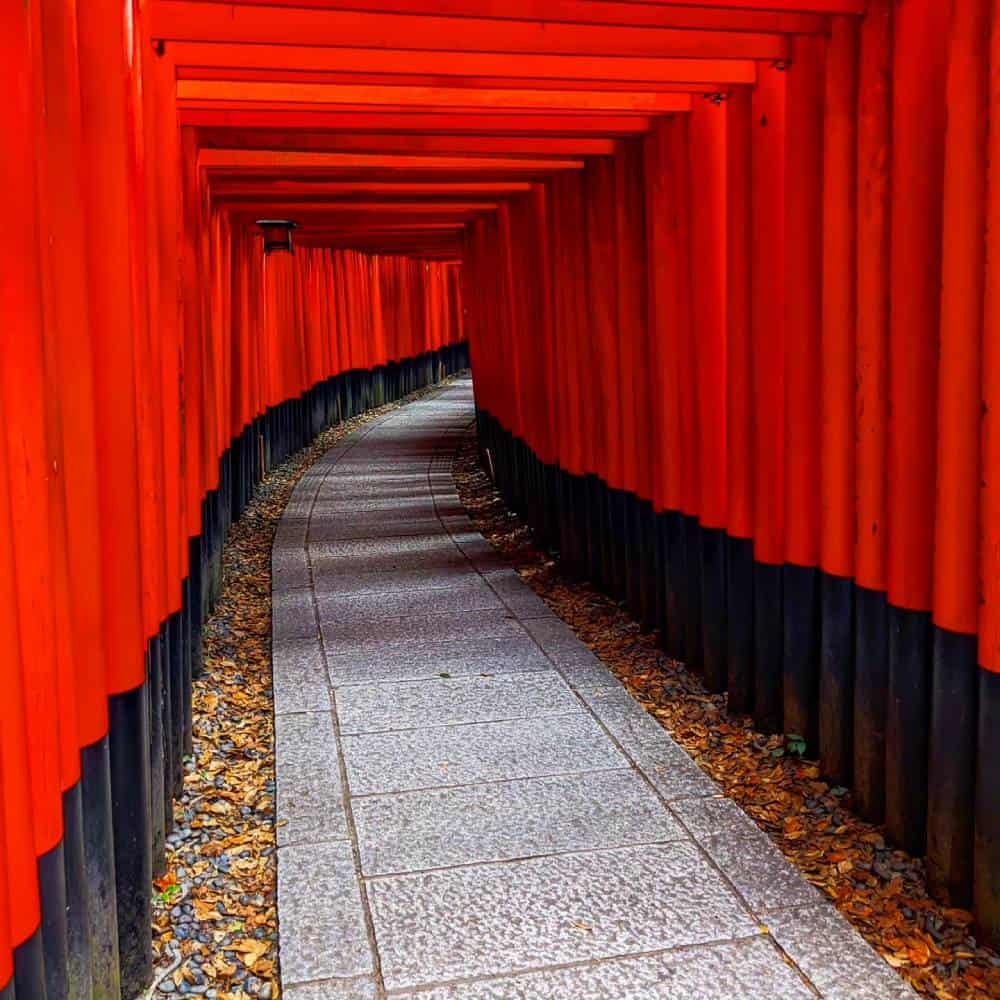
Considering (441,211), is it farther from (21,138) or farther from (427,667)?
(21,138)

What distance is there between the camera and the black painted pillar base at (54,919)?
2588 mm

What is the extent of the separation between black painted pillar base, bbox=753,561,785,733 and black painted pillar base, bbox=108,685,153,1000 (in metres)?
3.06

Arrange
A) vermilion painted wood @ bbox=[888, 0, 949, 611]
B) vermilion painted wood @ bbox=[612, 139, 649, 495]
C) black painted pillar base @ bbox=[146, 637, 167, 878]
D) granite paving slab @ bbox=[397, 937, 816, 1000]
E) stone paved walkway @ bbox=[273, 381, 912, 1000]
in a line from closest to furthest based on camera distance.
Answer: granite paving slab @ bbox=[397, 937, 816, 1000], stone paved walkway @ bbox=[273, 381, 912, 1000], vermilion painted wood @ bbox=[888, 0, 949, 611], black painted pillar base @ bbox=[146, 637, 167, 878], vermilion painted wood @ bbox=[612, 139, 649, 495]

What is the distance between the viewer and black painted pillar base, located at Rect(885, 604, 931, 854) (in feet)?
13.7

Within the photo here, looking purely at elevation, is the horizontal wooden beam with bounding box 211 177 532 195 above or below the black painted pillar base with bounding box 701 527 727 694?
above

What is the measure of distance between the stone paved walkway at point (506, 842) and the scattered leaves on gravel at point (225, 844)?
103 millimetres

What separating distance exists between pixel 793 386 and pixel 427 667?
2.73 metres

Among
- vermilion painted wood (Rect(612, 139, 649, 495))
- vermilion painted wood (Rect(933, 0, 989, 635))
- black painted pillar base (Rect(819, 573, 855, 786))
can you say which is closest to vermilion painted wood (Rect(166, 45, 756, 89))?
vermilion painted wood (Rect(933, 0, 989, 635))

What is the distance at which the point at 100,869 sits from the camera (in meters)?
3.15

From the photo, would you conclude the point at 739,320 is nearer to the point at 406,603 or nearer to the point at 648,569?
the point at 648,569

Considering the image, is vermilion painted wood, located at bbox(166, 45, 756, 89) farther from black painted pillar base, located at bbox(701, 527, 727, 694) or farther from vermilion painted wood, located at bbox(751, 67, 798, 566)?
black painted pillar base, located at bbox(701, 527, 727, 694)

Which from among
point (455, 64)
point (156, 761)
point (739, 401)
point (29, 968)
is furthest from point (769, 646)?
point (29, 968)

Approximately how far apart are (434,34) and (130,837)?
127 inches

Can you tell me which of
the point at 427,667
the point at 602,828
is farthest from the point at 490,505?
the point at 602,828
